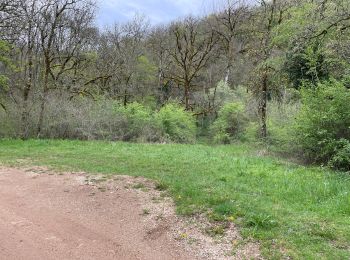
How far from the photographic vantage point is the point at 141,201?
785 centimetres

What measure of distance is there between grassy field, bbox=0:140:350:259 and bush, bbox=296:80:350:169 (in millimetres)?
1043

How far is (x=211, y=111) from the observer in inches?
1227

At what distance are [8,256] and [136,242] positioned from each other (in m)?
1.85

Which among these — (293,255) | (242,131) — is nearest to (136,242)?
(293,255)

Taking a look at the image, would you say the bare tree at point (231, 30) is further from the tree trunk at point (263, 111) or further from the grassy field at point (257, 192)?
the grassy field at point (257, 192)

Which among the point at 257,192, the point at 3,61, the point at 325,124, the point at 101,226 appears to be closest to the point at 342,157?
the point at 325,124

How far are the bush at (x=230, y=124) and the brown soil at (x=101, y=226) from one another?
15.9 metres

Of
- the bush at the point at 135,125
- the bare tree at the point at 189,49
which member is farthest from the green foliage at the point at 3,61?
the bare tree at the point at 189,49

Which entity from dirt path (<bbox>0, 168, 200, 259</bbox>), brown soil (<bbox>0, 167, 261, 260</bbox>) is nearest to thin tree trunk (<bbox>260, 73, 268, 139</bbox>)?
brown soil (<bbox>0, 167, 261, 260</bbox>)

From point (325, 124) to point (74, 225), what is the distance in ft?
28.6

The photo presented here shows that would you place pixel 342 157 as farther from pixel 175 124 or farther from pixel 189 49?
pixel 189 49

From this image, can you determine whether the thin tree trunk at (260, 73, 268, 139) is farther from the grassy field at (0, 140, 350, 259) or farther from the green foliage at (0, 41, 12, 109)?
the green foliage at (0, 41, 12, 109)

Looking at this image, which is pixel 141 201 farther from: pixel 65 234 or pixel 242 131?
pixel 242 131

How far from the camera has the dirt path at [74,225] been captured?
17.9ft
